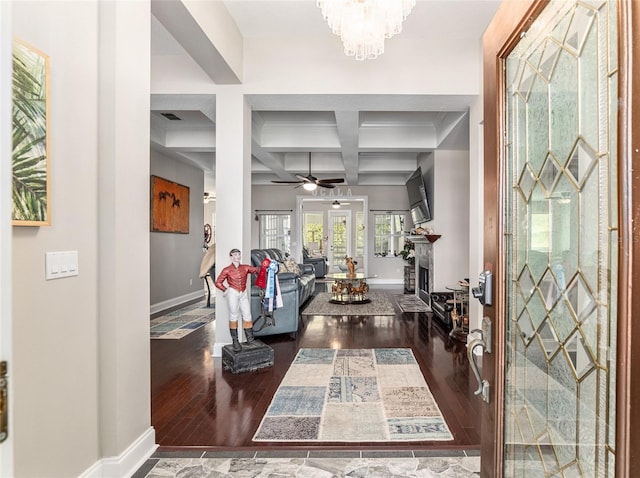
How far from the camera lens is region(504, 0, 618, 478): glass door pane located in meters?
0.78

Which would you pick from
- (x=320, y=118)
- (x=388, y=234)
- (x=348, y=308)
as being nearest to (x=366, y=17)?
(x=320, y=118)

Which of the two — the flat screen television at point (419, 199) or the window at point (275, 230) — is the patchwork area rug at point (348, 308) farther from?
the window at point (275, 230)

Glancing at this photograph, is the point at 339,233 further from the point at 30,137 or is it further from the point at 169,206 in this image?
the point at 30,137

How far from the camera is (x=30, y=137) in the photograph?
4.83 ft

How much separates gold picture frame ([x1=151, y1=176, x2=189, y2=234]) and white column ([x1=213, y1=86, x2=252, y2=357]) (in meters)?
2.92

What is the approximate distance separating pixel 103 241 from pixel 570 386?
1989mm

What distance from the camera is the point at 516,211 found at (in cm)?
116

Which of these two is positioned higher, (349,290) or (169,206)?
(169,206)

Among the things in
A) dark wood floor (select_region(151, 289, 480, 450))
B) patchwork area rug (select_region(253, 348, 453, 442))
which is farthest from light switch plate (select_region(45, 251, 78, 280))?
patchwork area rug (select_region(253, 348, 453, 442))

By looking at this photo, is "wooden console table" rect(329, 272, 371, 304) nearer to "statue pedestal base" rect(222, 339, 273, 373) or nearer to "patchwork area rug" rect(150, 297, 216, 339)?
"patchwork area rug" rect(150, 297, 216, 339)

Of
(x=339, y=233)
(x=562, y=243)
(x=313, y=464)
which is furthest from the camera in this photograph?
(x=339, y=233)

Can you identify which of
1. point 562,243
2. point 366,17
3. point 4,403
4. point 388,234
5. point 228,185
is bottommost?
point 4,403

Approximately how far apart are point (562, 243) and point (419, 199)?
23.6 ft

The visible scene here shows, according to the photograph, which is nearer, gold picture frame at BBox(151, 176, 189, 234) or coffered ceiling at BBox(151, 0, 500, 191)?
coffered ceiling at BBox(151, 0, 500, 191)
